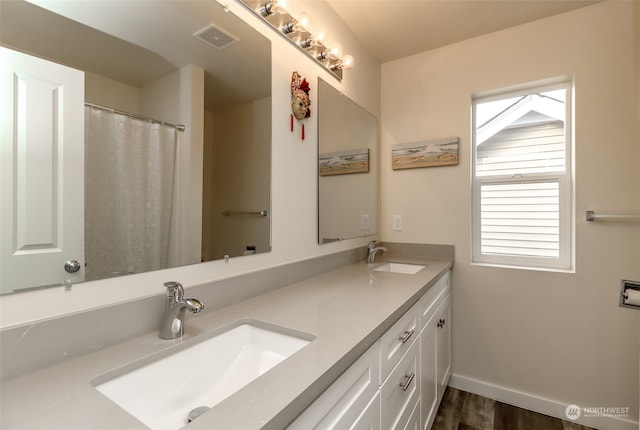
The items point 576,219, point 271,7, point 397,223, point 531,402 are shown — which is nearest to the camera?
point 271,7

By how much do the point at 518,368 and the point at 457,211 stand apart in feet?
3.50

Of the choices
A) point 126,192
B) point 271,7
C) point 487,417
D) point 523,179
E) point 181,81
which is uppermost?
point 271,7

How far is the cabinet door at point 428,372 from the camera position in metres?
1.39

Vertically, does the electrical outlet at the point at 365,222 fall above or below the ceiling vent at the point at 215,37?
below

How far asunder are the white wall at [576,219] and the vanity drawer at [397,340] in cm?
100

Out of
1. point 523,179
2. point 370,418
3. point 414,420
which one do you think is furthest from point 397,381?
point 523,179

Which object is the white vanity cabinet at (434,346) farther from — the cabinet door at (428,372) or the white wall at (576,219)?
the white wall at (576,219)

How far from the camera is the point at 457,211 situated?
2.06 meters

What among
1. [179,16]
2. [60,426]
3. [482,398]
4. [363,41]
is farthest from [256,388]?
[363,41]

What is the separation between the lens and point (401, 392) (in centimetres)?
112

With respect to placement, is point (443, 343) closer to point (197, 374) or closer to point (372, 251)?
point (372, 251)

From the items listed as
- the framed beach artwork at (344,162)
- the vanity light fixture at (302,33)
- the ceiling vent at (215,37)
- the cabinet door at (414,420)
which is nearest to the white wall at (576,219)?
the framed beach artwork at (344,162)

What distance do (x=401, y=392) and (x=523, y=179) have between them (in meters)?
1.62

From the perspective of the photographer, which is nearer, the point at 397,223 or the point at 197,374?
the point at 197,374
